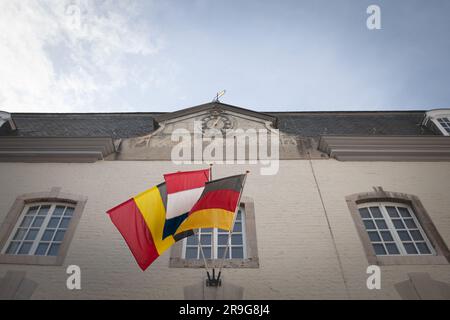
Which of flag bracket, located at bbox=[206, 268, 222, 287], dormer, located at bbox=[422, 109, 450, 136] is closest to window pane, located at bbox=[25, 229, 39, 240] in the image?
flag bracket, located at bbox=[206, 268, 222, 287]

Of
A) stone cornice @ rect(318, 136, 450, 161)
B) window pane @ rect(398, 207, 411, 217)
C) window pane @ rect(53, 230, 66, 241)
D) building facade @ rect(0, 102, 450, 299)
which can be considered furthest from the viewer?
stone cornice @ rect(318, 136, 450, 161)

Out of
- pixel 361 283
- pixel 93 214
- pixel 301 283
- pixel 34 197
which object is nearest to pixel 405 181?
pixel 361 283

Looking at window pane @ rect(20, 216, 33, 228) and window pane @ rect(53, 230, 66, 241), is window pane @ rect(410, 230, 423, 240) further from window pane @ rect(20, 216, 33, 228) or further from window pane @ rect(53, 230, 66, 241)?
window pane @ rect(20, 216, 33, 228)

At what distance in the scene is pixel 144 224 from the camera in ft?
18.0

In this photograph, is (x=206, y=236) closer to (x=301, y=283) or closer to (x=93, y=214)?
(x=301, y=283)

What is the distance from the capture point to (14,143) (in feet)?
29.2

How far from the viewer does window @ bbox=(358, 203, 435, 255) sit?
6.77 m

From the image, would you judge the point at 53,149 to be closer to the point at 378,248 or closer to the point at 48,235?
the point at 48,235

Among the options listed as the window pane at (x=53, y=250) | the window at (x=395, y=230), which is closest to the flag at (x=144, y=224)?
the window pane at (x=53, y=250)

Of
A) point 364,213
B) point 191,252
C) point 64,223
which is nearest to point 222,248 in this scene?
point 191,252

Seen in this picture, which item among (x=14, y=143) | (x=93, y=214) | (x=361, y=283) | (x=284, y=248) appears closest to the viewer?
(x=361, y=283)

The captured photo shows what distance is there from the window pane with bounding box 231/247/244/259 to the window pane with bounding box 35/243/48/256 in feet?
12.8

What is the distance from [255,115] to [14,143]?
6.96 m

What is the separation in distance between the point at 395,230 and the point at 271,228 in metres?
2.72
